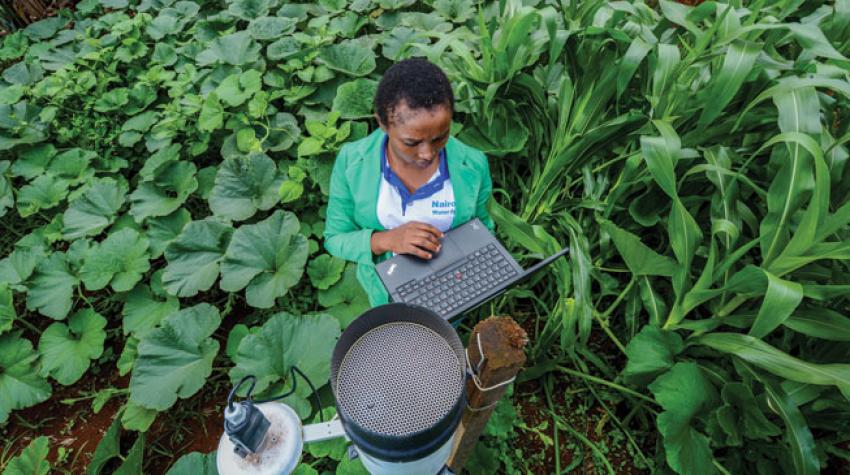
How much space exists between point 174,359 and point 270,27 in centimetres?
202

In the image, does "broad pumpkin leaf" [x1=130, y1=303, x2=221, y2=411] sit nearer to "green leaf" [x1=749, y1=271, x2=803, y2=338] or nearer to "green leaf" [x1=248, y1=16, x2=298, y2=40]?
"green leaf" [x1=248, y1=16, x2=298, y2=40]

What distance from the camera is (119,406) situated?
1.91 metres

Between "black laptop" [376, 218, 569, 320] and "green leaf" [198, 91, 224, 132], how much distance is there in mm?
1447

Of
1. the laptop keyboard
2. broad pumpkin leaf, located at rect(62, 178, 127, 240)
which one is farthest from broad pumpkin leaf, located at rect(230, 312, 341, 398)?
broad pumpkin leaf, located at rect(62, 178, 127, 240)

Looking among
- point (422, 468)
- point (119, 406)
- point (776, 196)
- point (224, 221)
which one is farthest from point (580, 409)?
point (119, 406)

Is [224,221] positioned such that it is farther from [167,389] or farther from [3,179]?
[3,179]

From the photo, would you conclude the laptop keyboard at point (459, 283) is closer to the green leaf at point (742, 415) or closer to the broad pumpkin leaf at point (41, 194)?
the green leaf at point (742, 415)

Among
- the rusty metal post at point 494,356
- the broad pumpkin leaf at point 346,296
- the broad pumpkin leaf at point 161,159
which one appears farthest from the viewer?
the broad pumpkin leaf at point 161,159

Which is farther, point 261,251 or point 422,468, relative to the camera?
point 261,251

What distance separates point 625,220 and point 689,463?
3.16ft

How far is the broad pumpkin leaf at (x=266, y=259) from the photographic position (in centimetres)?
183

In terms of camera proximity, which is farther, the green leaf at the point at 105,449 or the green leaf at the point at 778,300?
the green leaf at the point at 105,449

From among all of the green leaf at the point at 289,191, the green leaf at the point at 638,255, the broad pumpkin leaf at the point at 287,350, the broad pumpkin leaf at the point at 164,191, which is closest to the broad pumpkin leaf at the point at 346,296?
the broad pumpkin leaf at the point at 287,350

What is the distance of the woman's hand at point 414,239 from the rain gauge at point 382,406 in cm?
70
